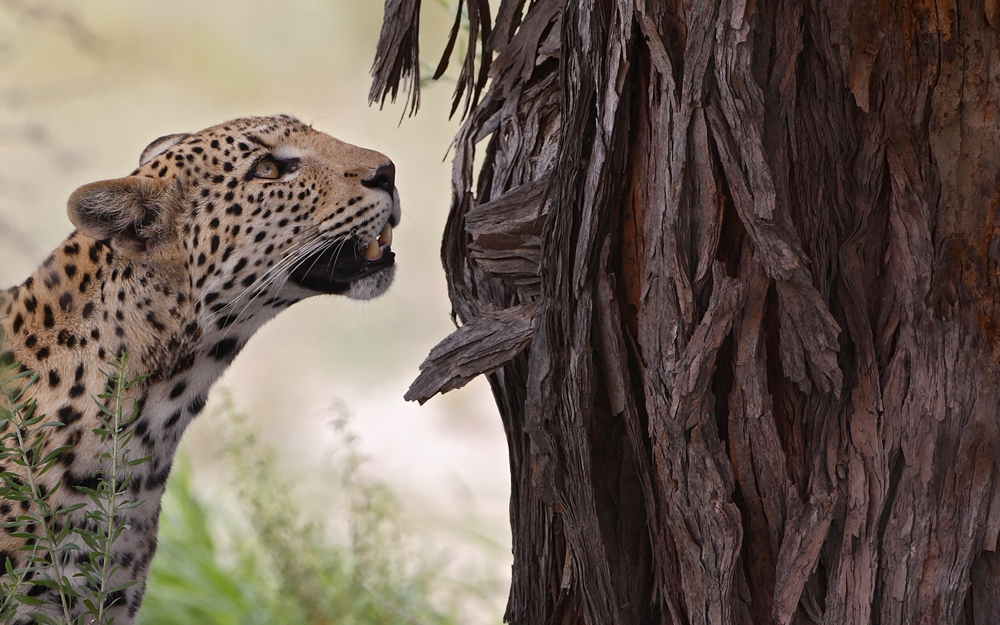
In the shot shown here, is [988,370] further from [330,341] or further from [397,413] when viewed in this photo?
[330,341]

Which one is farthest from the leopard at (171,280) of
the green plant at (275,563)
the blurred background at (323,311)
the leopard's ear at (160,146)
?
the blurred background at (323,311)

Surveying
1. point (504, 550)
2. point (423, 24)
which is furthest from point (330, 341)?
point (504, 550)

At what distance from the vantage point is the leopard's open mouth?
304cm

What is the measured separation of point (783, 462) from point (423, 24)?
9931 millimetres

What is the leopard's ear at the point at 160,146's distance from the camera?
129 inches

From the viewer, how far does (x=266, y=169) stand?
309cm

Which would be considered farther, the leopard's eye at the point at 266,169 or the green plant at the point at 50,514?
the leopard's eye at the point at 266,169

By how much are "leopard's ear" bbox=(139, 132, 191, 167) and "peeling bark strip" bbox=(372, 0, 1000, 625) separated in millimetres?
1669

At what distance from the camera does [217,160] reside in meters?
3.04

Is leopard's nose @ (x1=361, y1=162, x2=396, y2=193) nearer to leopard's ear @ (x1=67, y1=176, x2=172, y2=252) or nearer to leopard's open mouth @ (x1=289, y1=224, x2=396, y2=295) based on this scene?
leopard's open mouth @ (x1=289, y1=224, x2=396, y2=295)

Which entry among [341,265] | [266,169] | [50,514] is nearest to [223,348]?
[341,265]

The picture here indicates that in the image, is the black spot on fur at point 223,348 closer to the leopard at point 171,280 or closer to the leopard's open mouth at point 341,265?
the leopard at point 171,280

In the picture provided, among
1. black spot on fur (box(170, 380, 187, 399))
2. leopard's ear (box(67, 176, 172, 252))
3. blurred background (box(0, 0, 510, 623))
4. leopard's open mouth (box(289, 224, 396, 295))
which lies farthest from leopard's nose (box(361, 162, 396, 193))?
blurred background (box(0, 0, 510, 623))

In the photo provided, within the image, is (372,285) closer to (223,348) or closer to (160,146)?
(223,348)
